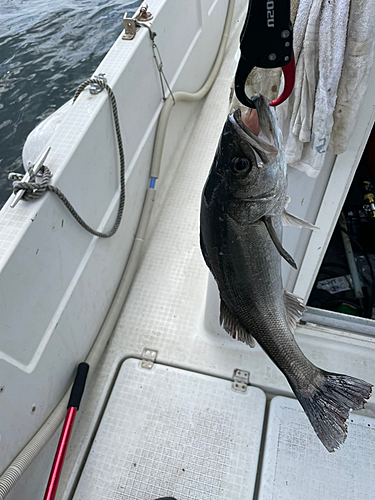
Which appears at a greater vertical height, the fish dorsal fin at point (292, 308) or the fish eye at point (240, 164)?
the fish eye at point (240, 164)

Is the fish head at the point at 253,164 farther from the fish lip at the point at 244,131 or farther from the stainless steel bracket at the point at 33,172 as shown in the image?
the stainless steel bracket at the point at 33,172

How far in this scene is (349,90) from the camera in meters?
1.12

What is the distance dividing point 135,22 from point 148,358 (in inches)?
76.5

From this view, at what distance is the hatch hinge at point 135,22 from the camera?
2133 millimetres

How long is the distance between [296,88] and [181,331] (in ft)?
4.37

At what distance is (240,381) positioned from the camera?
1.79 meters

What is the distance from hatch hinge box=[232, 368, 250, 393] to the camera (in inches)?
69.4


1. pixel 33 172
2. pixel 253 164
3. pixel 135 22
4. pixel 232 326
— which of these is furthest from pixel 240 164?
pixel 135 22

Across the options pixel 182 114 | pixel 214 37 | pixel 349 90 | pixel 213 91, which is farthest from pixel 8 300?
pixel 214 37

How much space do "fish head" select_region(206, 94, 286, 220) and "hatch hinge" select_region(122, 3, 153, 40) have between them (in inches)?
67.7

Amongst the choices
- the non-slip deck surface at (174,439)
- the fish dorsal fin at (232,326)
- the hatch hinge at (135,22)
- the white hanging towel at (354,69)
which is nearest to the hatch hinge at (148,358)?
the non-slip deck surface at (174,439)

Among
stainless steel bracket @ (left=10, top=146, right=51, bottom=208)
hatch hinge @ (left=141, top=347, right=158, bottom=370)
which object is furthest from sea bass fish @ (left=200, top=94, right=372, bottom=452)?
hatch hinge @ (left=141, top=347, right=158, bottom=370)

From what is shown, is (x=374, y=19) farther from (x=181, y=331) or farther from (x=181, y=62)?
(x=181, y=62)

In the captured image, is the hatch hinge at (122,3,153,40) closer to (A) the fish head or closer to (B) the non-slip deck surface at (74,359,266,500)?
(A) the fish head
